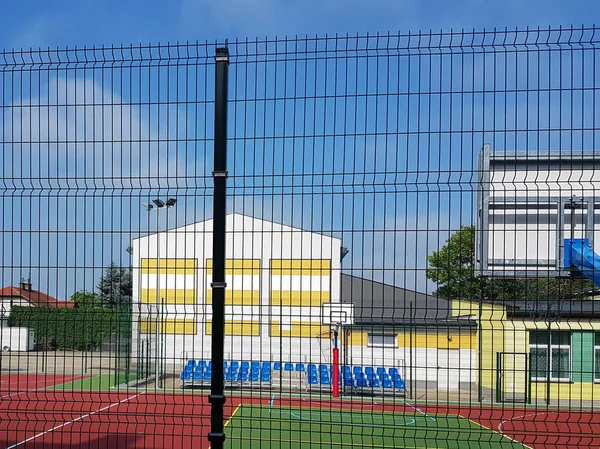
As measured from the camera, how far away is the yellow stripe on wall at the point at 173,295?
5.13m

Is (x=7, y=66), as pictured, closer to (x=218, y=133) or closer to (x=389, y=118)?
(x=218, y=133)

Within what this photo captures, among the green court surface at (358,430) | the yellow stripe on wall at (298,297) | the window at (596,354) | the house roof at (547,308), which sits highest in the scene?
the yellow stripe on wall at (298,297)

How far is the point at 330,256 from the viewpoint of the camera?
15.7ft

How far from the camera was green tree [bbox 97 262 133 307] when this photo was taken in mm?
4918

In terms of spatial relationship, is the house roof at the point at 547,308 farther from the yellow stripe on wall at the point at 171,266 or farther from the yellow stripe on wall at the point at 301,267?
the yellow stripe on wall at the point at 171,266

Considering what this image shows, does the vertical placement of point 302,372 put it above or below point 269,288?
below

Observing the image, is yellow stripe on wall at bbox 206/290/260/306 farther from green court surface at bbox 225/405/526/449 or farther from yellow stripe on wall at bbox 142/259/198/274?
green court surface at bbox 225/405/526/449

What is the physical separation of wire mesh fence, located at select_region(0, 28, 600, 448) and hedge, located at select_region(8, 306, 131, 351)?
3 cm

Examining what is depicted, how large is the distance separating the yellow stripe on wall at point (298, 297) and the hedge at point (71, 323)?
1.10 metres

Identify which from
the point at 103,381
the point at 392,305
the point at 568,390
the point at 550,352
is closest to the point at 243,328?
the point at 392,305

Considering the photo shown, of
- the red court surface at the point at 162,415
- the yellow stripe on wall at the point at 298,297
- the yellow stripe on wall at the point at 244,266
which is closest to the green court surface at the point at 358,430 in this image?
the red court surface at the point at 162,415

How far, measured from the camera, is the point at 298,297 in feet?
16.1

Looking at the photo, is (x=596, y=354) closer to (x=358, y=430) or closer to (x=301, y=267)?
(x=301, y=267)

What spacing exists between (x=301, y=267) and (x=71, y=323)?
182 centimetres
